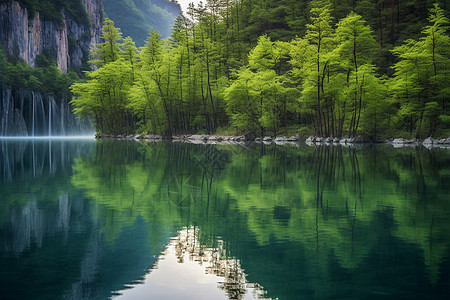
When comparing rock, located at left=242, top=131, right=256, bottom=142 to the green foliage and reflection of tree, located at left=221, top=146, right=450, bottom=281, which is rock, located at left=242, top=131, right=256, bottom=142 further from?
reflection of tree, located at left=221, top=146, right=450, bottom=281

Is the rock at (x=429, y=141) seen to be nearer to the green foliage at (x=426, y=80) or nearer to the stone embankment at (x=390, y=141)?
the stone embankment at (x=390, y=141)

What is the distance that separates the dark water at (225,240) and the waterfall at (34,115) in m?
70.5

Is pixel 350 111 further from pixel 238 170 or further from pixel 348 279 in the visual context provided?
pixel 348 279

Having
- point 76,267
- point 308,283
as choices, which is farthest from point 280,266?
point 76,267

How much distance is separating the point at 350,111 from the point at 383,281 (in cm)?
4217

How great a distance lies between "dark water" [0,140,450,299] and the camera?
4.82 meters

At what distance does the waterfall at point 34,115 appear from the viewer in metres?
75.7

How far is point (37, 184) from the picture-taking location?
13.7 metres

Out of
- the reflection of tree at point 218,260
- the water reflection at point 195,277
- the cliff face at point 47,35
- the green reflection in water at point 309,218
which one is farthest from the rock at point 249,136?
the cliff face at point 47,35

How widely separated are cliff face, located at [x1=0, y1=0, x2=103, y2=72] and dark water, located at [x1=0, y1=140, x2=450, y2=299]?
81.9 metres

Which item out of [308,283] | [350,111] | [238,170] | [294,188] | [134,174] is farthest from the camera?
[350,111]

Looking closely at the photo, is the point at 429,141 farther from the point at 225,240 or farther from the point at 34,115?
the point at 34,115

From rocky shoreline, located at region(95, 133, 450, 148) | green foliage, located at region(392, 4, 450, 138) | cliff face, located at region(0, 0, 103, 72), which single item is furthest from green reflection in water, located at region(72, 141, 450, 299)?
cliff face, located at region(0, 0, 103, 72)

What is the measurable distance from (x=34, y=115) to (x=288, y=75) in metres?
52.0
